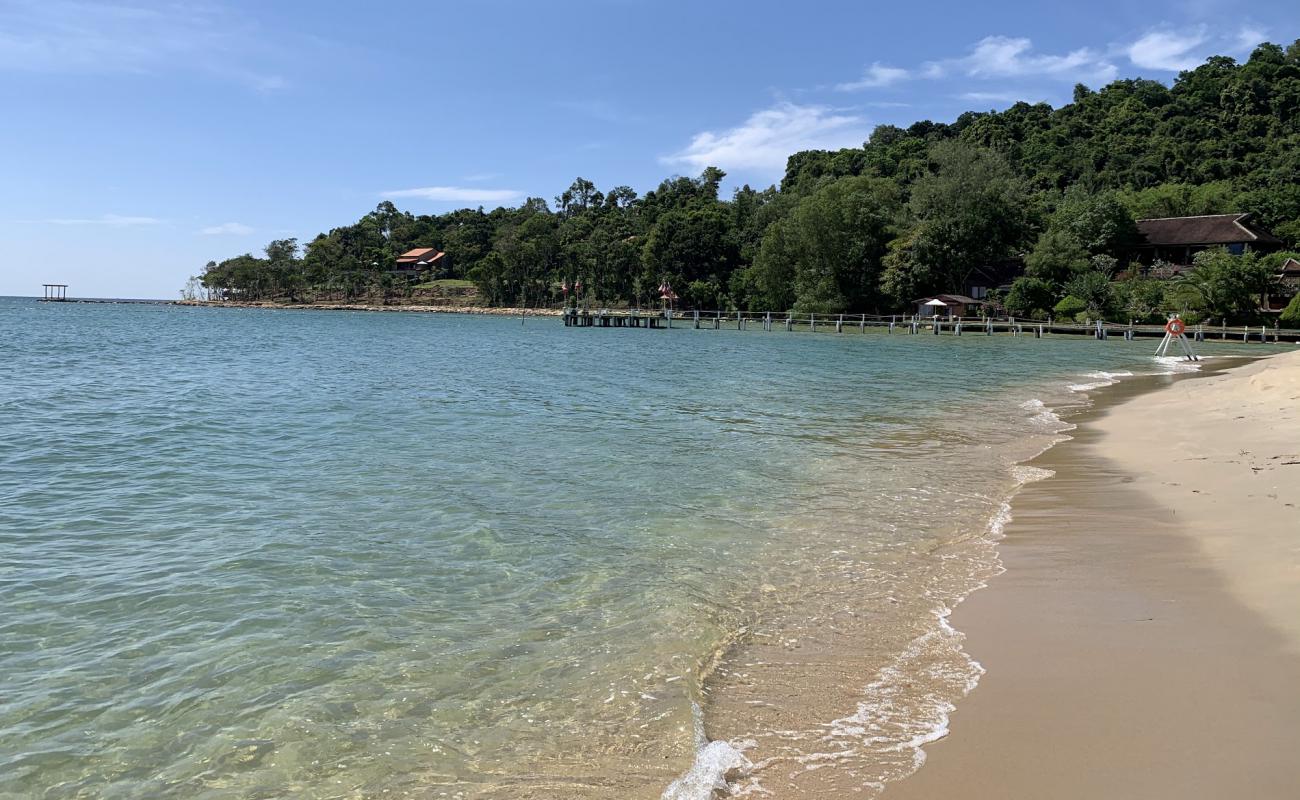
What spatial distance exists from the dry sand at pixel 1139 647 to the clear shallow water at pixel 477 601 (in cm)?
33

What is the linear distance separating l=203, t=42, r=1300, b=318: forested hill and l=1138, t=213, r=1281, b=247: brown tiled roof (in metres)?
2.59

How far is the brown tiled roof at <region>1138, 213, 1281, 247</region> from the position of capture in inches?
2462

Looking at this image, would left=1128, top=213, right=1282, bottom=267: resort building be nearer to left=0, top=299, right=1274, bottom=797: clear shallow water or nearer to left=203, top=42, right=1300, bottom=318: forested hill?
left=203, top=42, right=1300, bottom=318: forested hill

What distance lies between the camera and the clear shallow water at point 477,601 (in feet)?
13.1

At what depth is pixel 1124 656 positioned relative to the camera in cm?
470

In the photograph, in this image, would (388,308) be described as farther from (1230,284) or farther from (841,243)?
(1230,284)

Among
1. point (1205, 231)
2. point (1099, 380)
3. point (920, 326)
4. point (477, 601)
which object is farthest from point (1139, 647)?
point (1205, 231)

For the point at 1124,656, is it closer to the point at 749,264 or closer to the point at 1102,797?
the point at 1102,797

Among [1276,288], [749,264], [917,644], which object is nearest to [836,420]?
[917,644]

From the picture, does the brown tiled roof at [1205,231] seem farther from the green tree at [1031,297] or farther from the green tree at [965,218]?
the green tree at [1031,297]

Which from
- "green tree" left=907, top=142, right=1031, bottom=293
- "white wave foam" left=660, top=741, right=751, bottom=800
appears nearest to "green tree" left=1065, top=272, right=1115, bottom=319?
"green tree" left=907, top=142, right=1031, bottom=293

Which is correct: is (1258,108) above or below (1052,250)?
above

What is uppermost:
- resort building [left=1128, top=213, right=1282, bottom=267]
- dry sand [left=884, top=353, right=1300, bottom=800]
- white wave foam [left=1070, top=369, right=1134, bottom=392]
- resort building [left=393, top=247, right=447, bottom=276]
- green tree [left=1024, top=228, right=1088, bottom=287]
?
resort building [left=393, top=247, right=447, bottom=276]

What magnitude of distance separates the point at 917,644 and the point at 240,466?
9797 millimetres
